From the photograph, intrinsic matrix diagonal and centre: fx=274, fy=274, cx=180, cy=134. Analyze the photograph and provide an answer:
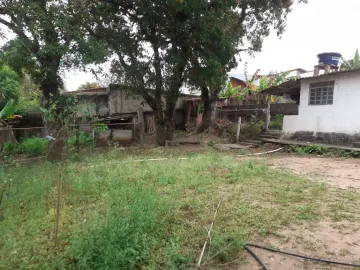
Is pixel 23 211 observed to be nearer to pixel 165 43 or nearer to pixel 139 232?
pixel 139 232

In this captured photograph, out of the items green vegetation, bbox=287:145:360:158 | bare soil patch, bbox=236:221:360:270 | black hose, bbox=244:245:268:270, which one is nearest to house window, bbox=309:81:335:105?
green vegetation, bbox=287:145:360:158

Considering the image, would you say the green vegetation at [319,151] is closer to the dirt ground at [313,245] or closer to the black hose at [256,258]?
the dirt ground at [313,245]

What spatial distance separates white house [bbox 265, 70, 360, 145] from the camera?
402 inches

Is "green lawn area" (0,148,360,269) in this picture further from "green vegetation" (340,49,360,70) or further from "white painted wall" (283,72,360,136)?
"green vegetation" (340,49,360,70)

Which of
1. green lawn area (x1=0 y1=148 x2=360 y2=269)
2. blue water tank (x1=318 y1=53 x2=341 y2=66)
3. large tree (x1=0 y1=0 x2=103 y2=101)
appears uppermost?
blue water tank (x1=318 y1=53 x2=341 y2=66)

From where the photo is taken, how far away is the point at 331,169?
7570mm

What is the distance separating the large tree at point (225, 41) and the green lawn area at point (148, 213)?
5.05 metres

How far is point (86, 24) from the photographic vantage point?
1007 centimetres

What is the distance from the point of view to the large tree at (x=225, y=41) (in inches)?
395

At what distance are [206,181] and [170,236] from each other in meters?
2.56

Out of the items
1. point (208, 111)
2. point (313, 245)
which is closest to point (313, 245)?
point (313, 245)

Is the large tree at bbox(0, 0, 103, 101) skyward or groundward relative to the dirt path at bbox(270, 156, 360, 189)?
skyward

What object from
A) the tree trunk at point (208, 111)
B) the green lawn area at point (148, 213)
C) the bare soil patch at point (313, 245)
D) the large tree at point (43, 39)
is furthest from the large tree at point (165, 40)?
the bare soil patch at point (313, 245)

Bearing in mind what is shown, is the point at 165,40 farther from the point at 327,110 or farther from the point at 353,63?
the point at 353,63
